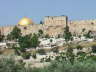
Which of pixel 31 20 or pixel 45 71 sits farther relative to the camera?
pixel 31 20

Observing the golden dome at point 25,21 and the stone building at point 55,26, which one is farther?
the golden dome at point 25,21

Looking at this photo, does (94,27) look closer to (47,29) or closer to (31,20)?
(47,29)

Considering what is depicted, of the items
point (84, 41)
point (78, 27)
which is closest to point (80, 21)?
point (78, 27)

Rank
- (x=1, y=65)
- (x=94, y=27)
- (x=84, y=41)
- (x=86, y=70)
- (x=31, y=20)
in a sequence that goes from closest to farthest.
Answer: (x=86, y=70)
(x=1, y=65)
(x=84, y=41)
(x=94, y=27)
(x=31, y=20)

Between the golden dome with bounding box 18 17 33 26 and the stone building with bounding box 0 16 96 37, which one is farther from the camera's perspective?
the golden dome with bounding box 18 17 33 26

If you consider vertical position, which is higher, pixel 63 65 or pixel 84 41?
pixel 63 65

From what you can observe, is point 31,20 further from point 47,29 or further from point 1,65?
point 1,65

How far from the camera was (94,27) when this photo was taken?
56.0 meters

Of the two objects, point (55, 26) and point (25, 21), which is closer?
point (55, 26)

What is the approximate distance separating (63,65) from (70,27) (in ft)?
160

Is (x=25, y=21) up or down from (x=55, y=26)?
up

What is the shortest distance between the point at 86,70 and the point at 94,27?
4748 centimetres

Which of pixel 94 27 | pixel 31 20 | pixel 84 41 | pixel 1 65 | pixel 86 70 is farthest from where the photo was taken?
pixel 31 20

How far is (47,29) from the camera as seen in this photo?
58375mm
